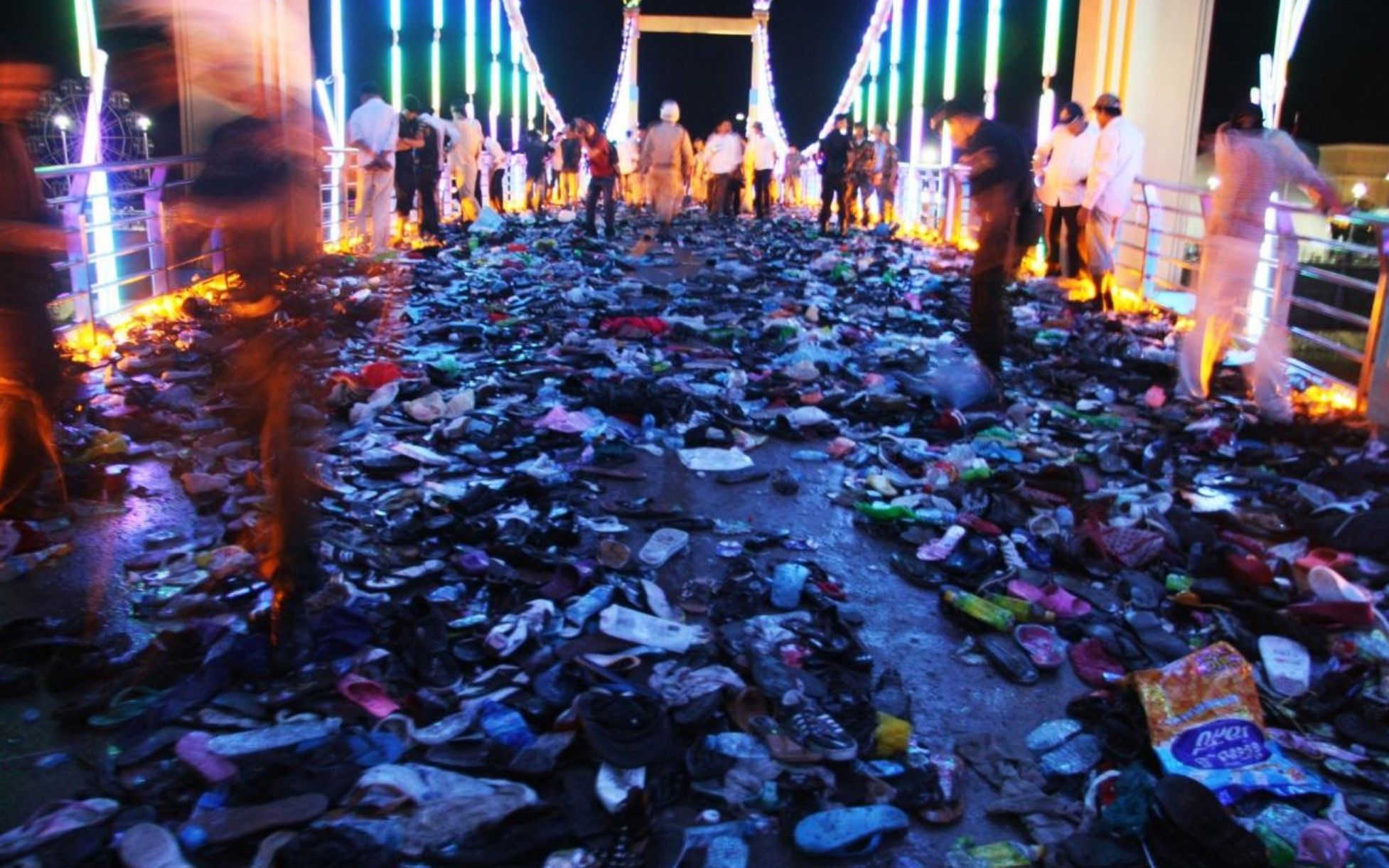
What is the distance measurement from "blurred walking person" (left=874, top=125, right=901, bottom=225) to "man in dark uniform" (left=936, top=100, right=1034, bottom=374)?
1454 centimetres

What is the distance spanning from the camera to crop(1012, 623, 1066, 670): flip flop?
3.56 m

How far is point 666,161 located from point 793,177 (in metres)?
20.4

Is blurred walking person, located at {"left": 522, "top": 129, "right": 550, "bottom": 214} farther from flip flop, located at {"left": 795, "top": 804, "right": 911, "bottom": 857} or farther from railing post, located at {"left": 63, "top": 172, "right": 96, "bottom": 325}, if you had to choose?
flip flop, located at {"left": 795, "top": 804, "right": 911, "bottom": 857}

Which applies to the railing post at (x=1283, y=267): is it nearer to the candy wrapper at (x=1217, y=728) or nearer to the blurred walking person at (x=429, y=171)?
the candy wrapper at (x=1217, y=728)

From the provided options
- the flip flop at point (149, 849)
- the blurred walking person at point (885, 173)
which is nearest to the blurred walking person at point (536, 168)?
the blurred walking person at point (885, 173)

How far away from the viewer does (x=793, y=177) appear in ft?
123

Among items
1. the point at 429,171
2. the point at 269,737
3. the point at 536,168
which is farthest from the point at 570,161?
the point at 269,737

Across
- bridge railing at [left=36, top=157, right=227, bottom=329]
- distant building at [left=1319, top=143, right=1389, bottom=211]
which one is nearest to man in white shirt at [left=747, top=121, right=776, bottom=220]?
bridge railing at [left=36, top=157, right=227, bottom=329]

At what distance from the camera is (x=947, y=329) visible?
961 centimetres

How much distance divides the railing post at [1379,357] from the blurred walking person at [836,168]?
12570 mm

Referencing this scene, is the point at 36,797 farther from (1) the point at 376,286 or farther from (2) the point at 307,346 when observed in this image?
(1) the point at 376,286

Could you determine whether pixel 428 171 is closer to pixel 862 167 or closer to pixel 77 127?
pixel 77 127

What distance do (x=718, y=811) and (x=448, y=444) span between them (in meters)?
3.32

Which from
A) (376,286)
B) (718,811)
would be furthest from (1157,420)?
(376,286)
